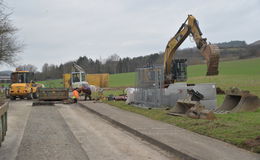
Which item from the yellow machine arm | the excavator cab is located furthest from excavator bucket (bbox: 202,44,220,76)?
the excavator cab

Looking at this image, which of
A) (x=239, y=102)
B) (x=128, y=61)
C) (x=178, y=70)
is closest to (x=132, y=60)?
(x=128, y=61)

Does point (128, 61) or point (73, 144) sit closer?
point (73, 144)

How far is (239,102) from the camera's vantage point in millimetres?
15719

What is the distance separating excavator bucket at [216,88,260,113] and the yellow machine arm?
4040 mm

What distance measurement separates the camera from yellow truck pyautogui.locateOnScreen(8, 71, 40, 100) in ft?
105

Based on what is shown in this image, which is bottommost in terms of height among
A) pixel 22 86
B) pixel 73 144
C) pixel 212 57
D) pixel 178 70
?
pixel 73 144

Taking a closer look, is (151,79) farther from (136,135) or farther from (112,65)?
(112,65)

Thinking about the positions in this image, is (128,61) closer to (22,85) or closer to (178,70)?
(22,85)

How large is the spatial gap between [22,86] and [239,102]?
2235 centimetres

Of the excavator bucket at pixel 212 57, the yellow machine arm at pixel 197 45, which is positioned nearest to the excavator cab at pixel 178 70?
the yellow machine arm at pixel 197 45

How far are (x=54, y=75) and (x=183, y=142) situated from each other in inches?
4305

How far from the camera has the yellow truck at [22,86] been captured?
32094mm

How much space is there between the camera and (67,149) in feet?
28.6

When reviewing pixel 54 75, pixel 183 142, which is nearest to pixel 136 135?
pixel 183 142
